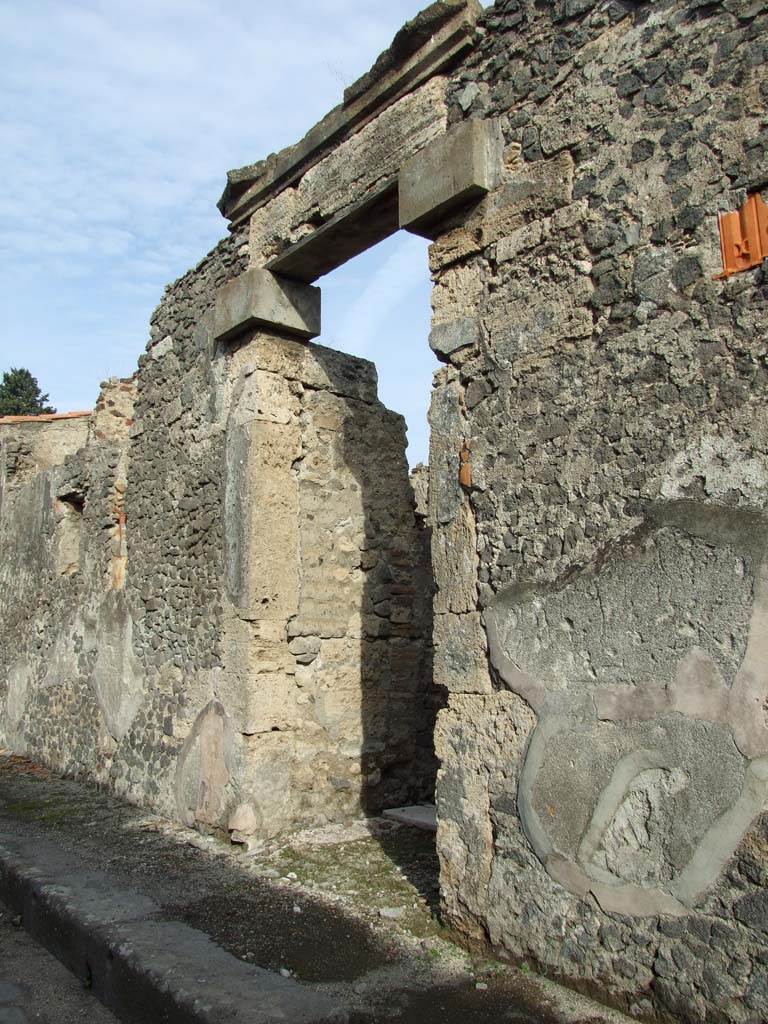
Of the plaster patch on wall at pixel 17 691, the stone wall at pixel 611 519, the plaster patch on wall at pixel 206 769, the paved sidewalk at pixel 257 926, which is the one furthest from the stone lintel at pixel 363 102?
the plaster patch on wall at pixel 17 691

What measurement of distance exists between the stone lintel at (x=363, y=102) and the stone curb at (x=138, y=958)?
3.51 metres

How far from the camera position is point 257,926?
3279 millimetres

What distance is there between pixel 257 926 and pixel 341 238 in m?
3.24

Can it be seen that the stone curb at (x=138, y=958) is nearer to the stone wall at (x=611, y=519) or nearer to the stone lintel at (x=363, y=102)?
the stone wall at (x=611, y=519)

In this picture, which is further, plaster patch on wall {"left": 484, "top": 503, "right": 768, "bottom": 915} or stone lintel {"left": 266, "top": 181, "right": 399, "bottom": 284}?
stone lintel {"left": 266, "top": 181, "right": 399, "bottom": 284}

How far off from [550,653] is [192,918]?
5.96ft

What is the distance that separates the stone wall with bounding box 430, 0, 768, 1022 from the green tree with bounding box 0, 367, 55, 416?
80.2 ft

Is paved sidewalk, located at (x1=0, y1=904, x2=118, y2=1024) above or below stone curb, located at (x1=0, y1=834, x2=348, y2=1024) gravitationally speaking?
below

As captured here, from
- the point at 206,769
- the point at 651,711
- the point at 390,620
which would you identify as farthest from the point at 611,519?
the point at 206,769

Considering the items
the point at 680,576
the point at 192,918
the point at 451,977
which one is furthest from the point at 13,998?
the point at 680,576

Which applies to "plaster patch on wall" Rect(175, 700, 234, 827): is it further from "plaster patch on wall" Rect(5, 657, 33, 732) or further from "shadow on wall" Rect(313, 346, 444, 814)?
"plaster patch on wall" Rect(5, 657, 33, 732)

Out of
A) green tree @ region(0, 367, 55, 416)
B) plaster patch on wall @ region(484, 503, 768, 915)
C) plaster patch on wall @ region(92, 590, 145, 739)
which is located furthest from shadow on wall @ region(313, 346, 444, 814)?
green tree @ region(0, 367, 55, 416)

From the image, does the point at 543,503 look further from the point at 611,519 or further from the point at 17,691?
the point at 17,691

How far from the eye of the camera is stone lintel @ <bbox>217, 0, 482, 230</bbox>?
3.45 m
